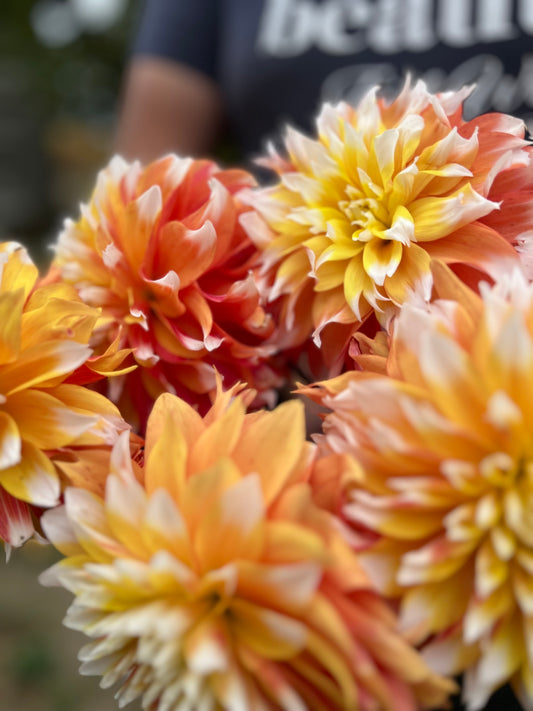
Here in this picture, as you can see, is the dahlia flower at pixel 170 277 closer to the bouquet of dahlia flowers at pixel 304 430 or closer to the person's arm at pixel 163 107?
the bouquet of dahlia flowers at pixel 304 430

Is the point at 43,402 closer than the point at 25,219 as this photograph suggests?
Yes

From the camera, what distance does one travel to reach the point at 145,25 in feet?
3.30

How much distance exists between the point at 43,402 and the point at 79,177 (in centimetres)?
393

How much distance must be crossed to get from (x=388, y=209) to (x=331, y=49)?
61cm

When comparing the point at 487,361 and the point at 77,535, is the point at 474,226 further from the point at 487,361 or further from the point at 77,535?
the point at 77,535

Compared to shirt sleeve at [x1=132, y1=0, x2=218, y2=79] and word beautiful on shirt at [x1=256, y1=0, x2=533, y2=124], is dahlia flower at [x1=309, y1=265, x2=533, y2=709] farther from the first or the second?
shirt sleeve at [x1=132, y1=0, x2=218, y2=79]

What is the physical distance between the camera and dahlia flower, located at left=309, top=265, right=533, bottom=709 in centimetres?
21

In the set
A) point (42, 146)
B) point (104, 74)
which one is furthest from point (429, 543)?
point (104, 74)

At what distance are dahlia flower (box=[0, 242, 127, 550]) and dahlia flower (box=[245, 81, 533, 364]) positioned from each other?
9 centimetres

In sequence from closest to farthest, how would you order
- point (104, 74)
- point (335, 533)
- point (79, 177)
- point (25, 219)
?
point (335, 533), point (25, 219), point (104, 74), point (79, 177)

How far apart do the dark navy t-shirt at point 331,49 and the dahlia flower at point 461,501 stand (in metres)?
0.57

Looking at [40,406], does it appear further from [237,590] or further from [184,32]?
[184,32]

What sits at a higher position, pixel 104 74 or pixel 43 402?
pixel 43 402

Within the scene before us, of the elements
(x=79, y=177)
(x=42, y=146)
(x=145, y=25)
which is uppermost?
(x=145, y=25)
